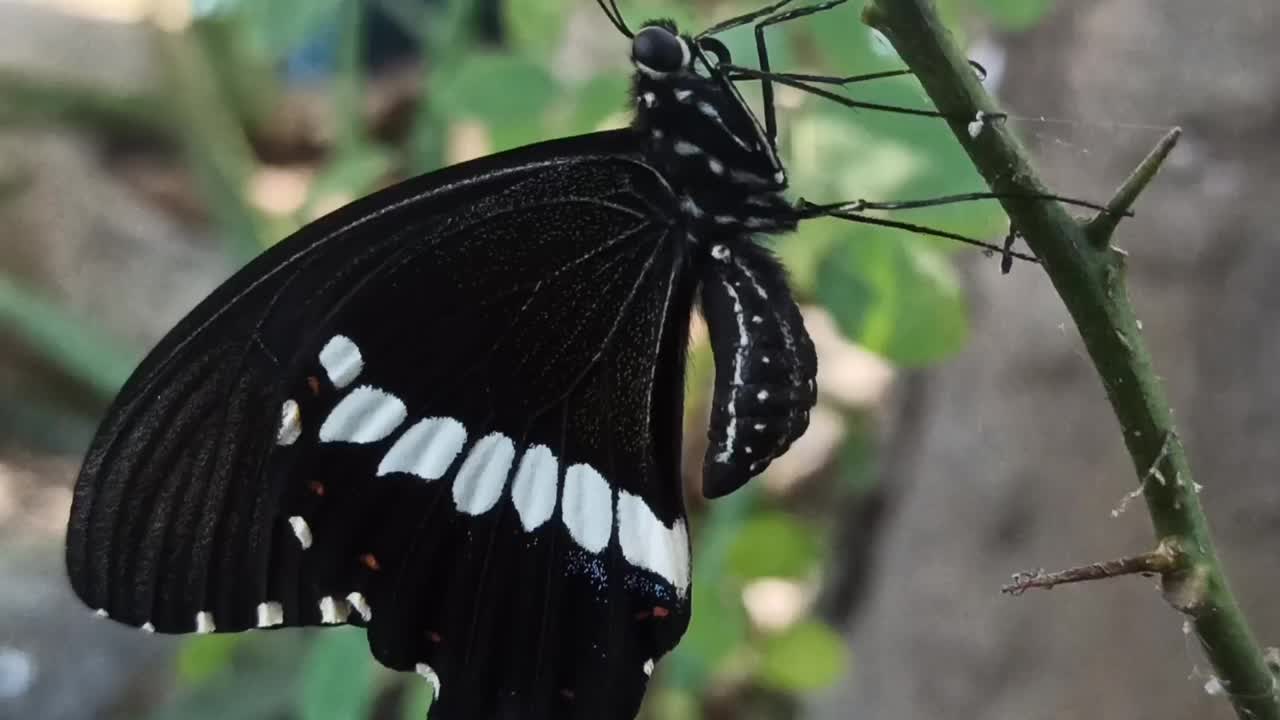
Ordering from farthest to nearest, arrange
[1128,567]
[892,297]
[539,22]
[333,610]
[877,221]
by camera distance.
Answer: [539,22], [892,297], [333,610], [877,221], [1128,567]

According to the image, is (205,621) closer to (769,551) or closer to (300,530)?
(300,530)

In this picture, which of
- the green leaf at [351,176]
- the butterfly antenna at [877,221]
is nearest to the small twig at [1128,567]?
the butterfly antenna at [877,221]

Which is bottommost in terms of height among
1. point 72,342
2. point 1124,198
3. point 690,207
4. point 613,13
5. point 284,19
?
point 1124,198

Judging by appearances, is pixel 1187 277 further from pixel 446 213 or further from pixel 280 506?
pixel 280 506

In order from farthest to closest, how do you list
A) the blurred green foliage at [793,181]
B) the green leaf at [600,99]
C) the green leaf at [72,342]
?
1. the green leaf at [72,342]
2. the green leaf at [600,99]
3. the blurred green foliage at [793,181]

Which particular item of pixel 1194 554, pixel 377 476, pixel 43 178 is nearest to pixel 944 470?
pixel 377 476

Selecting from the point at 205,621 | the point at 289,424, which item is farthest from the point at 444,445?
the point at 205,621

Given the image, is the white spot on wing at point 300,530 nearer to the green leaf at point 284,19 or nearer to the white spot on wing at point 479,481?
the white spot on wing at point 479,481
